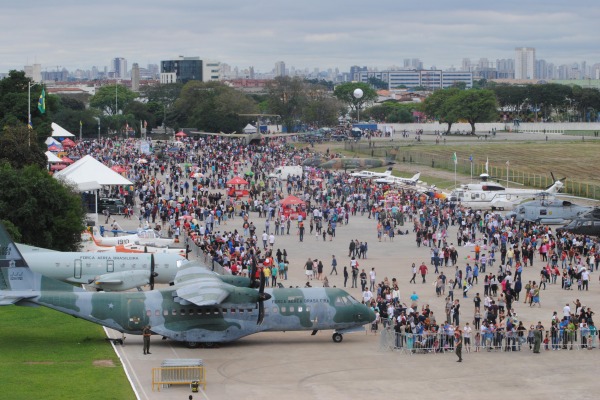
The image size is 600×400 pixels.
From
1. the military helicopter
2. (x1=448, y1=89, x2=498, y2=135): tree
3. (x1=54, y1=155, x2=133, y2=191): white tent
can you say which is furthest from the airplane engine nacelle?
(x1=448, y1=89, x2=498, y2=135): tree

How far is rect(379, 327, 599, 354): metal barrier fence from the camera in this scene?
3791 centimetres

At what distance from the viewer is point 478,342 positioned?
38375mm

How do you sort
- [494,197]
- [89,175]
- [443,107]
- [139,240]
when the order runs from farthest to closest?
1. [443,107]
2. [494,197]
3. [89,175]
4. [139,240]

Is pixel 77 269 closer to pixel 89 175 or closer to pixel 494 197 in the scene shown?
pixel 89 175

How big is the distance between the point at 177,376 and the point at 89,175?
135 feet

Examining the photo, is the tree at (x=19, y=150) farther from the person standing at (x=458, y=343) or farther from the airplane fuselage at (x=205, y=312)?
the person standing at (x=458, y=343)

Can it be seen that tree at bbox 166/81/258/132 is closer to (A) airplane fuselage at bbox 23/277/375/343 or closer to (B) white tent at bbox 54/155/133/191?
(B) white tent at bbox 54/155/133/191

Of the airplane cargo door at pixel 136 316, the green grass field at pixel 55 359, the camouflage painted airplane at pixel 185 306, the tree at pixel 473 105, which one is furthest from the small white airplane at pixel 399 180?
the tree at pixel 473 105

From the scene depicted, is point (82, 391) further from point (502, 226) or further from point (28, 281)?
point (502, 226)

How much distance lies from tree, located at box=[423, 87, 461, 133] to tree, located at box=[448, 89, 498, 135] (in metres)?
0.57

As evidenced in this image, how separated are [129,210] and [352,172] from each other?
38078 millimetres

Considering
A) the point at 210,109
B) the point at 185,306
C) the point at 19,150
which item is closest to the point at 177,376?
the point at 185,306

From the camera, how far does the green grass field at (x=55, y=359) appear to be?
3266cm

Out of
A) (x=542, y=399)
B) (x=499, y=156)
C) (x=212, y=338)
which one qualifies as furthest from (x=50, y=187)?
(x=499, y=156)
